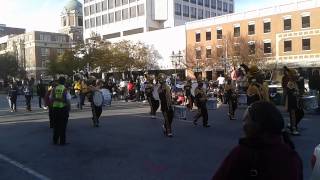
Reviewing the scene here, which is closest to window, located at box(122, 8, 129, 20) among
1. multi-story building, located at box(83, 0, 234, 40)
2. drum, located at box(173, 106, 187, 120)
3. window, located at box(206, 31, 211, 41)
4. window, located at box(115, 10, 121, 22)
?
multi-story building, located at box(83, 0, 234, 40)

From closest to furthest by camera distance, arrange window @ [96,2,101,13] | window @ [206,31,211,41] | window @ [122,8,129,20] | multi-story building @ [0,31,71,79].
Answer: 1. window @ [206,31,211,41]
2. window @ [122,8,129,20]
3. window @ [96,2,101,13]
4. multi-story building @ [0,31,71,79]

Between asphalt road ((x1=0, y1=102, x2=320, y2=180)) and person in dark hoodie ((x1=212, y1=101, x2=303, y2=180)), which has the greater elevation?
person in dark hoodie ((x1=212, y1=101, x2=303, y2=180))

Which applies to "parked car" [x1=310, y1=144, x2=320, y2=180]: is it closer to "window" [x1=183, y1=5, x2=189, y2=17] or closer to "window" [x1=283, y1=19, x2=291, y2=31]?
"window" [x1=283, y1=19, x2=291, y2=31]

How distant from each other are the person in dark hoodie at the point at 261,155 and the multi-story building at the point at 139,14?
258 ft

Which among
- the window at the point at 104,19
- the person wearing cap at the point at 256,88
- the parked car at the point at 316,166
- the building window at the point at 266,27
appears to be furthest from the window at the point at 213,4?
the parked car at the point at 316,166

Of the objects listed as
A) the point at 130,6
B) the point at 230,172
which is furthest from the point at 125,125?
the point at 130,6

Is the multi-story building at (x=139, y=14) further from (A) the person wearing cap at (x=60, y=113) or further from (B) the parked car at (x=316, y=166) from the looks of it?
(B) the parked car at (x=316, y=166)

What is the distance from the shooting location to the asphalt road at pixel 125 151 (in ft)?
26.8

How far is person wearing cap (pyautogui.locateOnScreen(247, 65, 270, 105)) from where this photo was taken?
11.3m

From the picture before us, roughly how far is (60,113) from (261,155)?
9.27m

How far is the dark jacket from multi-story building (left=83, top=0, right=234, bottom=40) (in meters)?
78.5

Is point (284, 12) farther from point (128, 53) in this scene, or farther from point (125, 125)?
point (125, 125)

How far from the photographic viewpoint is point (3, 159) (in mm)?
9789

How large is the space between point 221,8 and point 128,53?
3573cm
